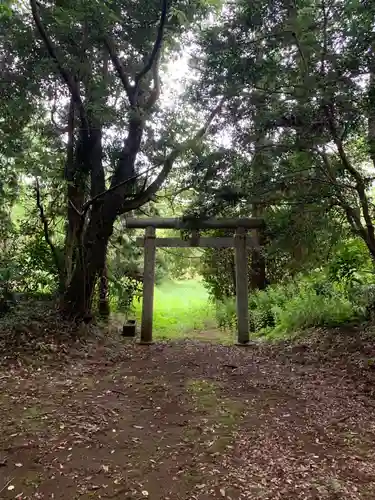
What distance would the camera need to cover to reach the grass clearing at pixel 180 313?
10.9m

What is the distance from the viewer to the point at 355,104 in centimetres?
502

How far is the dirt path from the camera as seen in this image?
285 centimetres

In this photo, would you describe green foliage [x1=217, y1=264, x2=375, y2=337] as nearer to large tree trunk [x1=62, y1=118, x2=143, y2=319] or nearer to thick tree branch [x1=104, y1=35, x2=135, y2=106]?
large tree trunk [x1=62, y1=118, x2=143, y2=319]

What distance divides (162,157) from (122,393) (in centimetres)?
398

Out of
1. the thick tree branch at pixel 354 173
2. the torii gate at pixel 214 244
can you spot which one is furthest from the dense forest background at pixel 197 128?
the torii gate at pixel 214 244

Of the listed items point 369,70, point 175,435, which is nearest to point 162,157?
point 369,70

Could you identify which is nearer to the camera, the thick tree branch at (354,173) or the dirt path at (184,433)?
the dirt path at (184,433)

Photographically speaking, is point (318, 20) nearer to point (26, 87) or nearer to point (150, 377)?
point (26, 87)

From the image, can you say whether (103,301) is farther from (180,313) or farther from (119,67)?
(119,67)

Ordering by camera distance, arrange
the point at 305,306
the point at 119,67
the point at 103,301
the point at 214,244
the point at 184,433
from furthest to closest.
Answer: the point at 103,301
the point at 214,244
the point at 305,306
the point at 119,67
the point at 184,433

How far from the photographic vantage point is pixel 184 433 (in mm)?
3693

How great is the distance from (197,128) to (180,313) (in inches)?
300

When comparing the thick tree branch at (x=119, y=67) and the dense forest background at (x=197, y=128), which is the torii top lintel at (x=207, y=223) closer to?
the dense forest background at (x=197, y=128)

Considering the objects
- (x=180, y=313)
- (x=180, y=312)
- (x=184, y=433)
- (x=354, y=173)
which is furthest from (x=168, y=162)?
(x=180, y=312)
